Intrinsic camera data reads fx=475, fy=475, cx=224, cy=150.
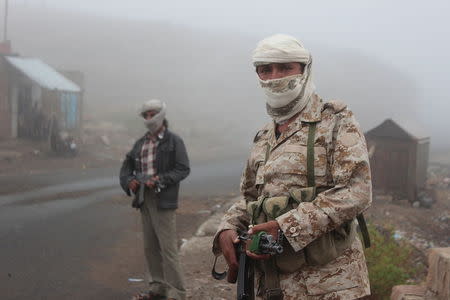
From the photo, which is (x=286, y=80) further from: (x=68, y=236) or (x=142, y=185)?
(x=68, y=236)

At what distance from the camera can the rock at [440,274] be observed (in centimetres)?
322

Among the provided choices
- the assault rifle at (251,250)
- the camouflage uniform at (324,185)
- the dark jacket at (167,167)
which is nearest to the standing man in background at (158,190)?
the dark jacket at (167,167)

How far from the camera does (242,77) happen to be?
4647cm

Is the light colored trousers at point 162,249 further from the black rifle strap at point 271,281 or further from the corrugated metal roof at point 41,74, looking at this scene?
the corrugated metal roof at point 41,74

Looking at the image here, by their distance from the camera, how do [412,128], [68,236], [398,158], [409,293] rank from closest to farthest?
1. [409,293]
2. [68,236]
3. [398,158]
4. [412,128]

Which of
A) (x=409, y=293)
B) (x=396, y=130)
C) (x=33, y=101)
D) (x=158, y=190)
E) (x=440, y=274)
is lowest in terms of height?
(x=409, y=293)

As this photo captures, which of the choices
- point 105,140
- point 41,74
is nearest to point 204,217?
point 105,140

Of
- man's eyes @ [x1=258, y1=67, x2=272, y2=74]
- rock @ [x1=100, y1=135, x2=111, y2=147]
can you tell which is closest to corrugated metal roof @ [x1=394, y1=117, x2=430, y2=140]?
man's eyes @ [x1=258, y1=67, x2=272, y2=74]

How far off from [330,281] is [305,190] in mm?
376

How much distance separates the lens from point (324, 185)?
6.41 feet

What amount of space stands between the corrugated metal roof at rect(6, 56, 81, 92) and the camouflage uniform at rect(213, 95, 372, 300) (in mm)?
15267

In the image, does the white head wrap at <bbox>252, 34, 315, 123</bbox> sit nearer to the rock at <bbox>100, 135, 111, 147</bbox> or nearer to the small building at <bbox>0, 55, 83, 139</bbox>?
the small building at <bbox>0, 55, 83, 139</bbox>

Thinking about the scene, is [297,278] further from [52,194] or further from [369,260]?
[52,194]

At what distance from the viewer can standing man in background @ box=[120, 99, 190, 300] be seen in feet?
14.0
